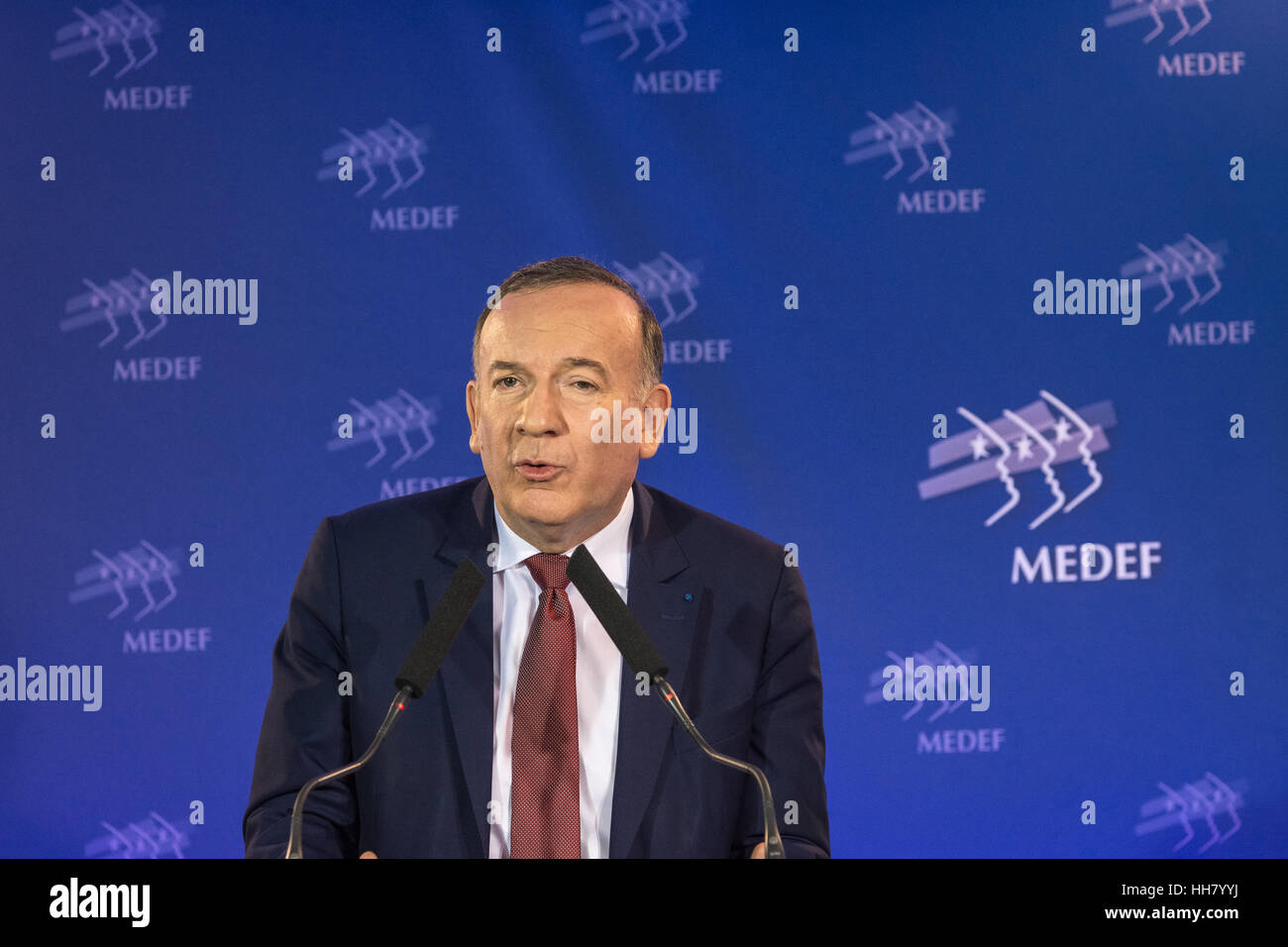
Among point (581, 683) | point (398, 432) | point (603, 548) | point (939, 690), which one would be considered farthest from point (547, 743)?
point (939, 690)

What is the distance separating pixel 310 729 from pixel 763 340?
157 cm

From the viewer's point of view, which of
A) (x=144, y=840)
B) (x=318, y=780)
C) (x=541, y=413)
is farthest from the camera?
(x=144, y=840)

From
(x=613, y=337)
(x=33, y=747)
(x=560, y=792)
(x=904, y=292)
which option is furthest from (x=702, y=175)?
(x=33, y=747)

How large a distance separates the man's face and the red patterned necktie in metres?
0.18

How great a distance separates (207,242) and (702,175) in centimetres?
128

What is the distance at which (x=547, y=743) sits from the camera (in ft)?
6.34

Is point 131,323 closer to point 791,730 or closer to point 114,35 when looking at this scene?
point 114,35

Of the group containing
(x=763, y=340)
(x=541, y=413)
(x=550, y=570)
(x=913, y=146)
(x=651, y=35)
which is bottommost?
(x=550, y=570)

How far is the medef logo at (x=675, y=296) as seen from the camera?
3035mm

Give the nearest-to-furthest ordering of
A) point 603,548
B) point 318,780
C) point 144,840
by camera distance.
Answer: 1. point 318,780
2. point 603,548
3. point 144,840

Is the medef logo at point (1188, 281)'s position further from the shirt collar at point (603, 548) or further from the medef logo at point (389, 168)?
the medef logo at point (389, 168)

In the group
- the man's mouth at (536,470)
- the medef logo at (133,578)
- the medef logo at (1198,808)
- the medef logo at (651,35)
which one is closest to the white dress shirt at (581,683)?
the man's mouth at (536,470)

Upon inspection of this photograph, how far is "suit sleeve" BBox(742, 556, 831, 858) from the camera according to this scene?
1.97m

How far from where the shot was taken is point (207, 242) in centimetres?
306
